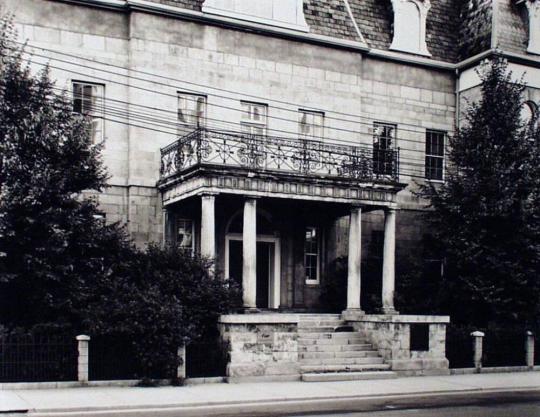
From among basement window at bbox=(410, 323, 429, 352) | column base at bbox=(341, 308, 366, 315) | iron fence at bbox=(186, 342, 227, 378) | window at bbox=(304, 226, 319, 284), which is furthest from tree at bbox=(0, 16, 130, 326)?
window at bbox=(304, 226, 319, 284)

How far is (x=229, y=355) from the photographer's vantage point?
19.7 m

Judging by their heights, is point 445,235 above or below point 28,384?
above

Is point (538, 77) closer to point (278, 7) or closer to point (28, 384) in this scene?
point (278, 7)

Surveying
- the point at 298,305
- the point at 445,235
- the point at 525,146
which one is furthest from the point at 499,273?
the point at 298,305

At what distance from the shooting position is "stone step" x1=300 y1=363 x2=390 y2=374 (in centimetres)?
2097

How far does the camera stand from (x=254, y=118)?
27.6 meters

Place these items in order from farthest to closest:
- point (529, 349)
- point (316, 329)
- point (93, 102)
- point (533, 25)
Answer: point (533, 25) → point (93, 102) → point (529, 349) → point (316, 329)

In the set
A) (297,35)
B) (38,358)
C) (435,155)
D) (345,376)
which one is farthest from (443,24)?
(38,358)

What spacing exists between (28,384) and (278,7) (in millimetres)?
16054

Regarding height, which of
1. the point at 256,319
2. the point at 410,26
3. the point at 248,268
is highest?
the point at 410,26

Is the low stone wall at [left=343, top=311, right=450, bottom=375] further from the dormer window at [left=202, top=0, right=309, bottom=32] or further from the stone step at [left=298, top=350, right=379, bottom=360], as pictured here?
the dormer window at [left=202, top=0, right=309, bottom=32]

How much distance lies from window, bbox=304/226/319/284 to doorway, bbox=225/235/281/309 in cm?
121

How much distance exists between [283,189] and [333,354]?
16.5 ft

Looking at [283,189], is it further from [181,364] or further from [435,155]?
[435,155]
